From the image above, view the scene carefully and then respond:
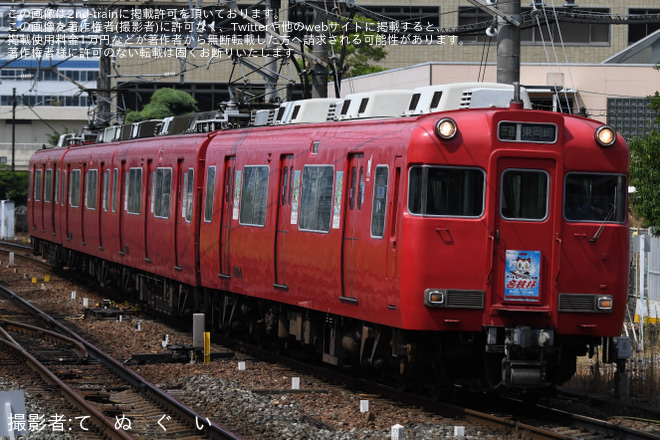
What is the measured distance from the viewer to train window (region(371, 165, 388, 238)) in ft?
37.2

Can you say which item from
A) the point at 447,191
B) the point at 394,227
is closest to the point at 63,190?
the point at 394,227

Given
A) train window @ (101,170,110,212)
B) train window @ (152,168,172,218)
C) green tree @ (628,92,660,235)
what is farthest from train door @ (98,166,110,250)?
green tree @ (628,92,660,235)

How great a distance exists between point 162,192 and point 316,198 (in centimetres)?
665

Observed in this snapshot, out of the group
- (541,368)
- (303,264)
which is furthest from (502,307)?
(303,264)

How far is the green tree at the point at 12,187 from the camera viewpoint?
52.2 meters

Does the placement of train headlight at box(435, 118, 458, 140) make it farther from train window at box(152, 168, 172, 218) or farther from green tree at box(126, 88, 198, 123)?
green tree at box(126, 88, 198, 123)

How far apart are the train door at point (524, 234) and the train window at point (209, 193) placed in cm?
669

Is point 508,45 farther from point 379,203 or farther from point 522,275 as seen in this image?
point 522,275

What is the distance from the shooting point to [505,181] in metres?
10.9

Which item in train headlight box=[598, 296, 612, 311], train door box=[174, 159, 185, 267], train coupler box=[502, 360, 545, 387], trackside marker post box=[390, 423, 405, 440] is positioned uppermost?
train door box=[174, 159, 185, 267]

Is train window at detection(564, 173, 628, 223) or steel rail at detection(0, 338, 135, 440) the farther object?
train window at detection(564, 173, 628, 223)

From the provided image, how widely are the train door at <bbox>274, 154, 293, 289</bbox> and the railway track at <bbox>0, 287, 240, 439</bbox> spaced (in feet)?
7.19

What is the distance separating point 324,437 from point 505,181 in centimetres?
306

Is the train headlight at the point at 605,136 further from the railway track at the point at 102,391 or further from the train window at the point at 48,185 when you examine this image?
the train window at the point at 48,185
